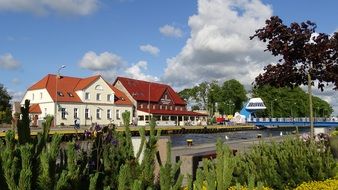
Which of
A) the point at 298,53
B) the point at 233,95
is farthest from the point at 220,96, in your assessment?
the point at 298,53

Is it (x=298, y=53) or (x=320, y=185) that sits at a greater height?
(x=298, y=53)

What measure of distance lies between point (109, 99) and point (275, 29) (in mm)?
66707

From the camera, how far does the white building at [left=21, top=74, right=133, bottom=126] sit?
6956 cm

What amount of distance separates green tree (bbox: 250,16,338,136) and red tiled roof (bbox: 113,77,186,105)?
6817 centimetres

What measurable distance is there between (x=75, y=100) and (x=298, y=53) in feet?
203

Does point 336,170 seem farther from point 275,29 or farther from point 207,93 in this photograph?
point 207,93

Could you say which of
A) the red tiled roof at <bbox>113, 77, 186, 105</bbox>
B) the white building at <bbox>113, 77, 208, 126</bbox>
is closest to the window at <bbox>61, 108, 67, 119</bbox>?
the white building at <bbox>113, 77, 208, 126</bbox>

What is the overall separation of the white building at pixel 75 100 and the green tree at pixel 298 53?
54601mm

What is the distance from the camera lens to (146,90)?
89.8m

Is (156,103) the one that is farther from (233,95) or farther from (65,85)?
(233,95)

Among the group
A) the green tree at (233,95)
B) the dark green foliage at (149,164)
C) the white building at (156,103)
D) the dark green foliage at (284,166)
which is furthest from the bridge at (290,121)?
the dark green foliage at (149,164)

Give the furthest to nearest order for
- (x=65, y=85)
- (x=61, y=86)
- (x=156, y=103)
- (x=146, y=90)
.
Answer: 1. (x=146, y=90)
2. (x=156, y=103)
3. (x=65, y=85)
4. (x=61, y=86)

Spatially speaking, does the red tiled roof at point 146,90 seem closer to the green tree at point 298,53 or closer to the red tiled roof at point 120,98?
the red tiled roof at point 120,98

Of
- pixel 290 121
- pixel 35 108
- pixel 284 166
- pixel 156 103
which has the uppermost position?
pixel 156 103
